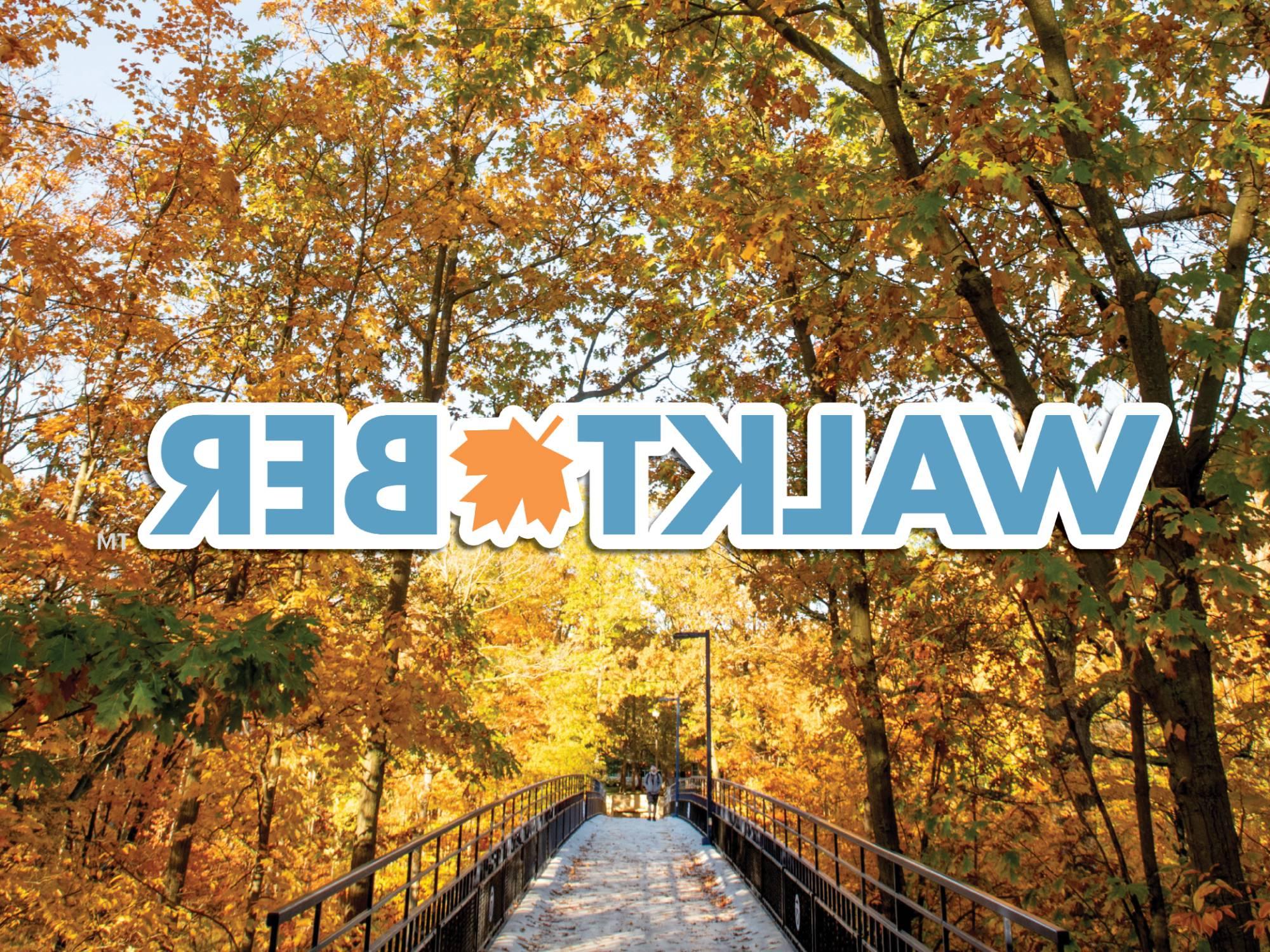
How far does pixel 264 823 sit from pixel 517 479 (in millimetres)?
5309

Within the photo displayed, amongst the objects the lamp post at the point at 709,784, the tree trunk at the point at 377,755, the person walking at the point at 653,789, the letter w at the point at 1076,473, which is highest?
the letter w at the point at 1076,473

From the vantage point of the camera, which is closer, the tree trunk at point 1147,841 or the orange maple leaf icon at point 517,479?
the tree trunk at point 1147,841

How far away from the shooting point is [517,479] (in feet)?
35.6

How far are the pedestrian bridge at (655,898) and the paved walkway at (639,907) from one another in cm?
4

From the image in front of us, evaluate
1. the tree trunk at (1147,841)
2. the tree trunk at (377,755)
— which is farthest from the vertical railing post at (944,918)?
the tree trunk at (377,755)

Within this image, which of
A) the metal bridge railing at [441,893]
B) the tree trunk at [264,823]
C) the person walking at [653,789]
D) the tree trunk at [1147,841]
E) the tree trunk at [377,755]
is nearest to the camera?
the metal bridge railing at [441,893]

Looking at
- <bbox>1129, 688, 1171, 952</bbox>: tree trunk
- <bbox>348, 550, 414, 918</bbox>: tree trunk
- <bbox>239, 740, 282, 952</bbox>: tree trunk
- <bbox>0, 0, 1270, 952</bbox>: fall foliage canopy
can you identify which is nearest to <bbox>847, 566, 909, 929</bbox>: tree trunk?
<bbox>0, 0, 1270, 952</bbox>: fall foliage canopy

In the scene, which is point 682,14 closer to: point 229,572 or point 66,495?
point 66,495

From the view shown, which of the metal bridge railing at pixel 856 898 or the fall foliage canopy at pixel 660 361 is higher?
the fall foliage canopy at pixel 660 361

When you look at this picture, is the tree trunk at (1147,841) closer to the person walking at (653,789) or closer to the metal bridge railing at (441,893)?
the metal bridge railing at (441,893)

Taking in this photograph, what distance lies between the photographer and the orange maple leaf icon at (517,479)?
10445 millimetres

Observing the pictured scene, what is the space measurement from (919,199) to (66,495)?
8.68 meters

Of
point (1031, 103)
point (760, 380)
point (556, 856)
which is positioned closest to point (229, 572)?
point (760, 380)

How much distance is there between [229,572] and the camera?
11078 mm
